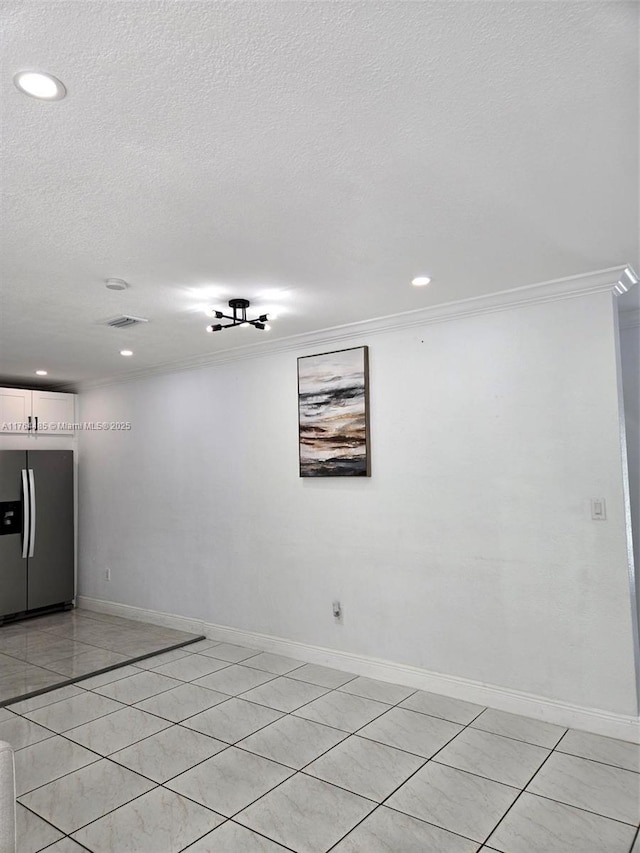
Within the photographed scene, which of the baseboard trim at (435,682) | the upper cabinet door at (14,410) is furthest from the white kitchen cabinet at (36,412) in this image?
the baseboard trim at (435,682)

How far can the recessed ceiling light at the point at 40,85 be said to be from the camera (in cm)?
152

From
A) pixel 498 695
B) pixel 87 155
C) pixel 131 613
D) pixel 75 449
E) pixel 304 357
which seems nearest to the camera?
pixel 87 155

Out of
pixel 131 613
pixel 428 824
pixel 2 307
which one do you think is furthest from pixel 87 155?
pixel 131 613

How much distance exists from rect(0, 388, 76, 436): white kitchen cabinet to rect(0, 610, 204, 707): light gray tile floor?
1983 millimetres

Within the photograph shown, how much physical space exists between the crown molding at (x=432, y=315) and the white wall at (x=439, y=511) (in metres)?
0.06

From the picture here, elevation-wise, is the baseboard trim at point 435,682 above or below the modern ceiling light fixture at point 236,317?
below

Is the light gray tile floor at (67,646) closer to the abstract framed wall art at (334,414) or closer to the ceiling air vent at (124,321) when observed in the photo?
the abstract framed wall art at (334,414)

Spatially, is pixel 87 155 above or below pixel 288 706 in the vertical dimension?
above

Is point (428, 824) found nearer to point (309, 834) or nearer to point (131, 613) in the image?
point (309, 834)

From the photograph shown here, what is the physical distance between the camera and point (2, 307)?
3594mm

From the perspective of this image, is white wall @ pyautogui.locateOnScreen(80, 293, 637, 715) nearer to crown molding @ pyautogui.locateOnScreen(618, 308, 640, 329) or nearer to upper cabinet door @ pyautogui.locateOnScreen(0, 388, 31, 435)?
crown molding @ pyautogui.locateOnScreen(618, 308, 640, 329)

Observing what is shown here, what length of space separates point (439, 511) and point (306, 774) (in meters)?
1.73

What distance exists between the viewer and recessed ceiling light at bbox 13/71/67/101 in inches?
59.9

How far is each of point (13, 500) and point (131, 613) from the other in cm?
167
